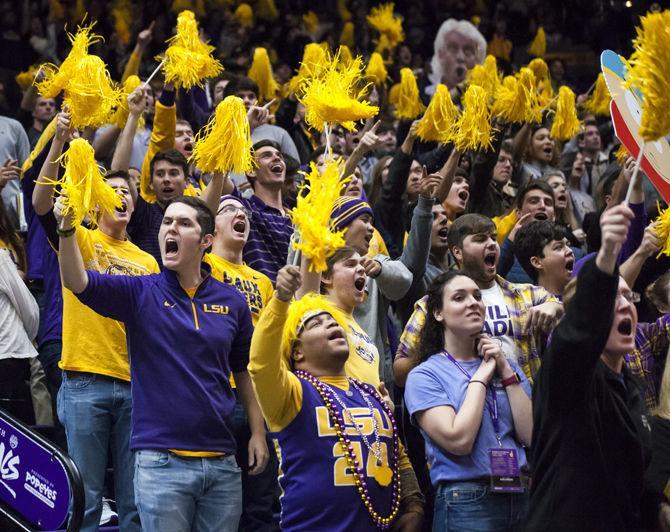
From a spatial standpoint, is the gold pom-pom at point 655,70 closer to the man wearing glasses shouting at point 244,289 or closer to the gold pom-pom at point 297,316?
the gold pom-pom at point 297,316

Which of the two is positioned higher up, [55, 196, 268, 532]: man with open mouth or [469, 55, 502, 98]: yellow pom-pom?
[469, 55, 502, 98]: yellow pom-pom

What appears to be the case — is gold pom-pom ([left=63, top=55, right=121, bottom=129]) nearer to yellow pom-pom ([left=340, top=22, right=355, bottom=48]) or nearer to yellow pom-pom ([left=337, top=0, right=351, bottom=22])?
yellow pom-pom ([left=340, top=22, right=355, bottom=48])

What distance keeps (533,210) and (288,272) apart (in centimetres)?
337

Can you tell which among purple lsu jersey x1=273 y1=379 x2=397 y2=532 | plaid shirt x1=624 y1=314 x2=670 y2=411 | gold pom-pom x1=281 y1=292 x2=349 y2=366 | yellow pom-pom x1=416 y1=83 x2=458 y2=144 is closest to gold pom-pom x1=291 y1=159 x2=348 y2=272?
gold pom-pom x1=281 y1=292 x2=349 y2=366

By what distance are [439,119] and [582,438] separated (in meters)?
3.96

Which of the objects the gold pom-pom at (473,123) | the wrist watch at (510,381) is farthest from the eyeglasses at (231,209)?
the gold pom-pom at (473,123)

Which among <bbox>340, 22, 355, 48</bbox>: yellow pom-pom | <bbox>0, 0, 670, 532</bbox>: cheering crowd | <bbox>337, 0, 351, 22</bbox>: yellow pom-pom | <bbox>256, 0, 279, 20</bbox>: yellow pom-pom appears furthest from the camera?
<bbox>337, 0, 351, 22</bbox>: yellow pom-pom

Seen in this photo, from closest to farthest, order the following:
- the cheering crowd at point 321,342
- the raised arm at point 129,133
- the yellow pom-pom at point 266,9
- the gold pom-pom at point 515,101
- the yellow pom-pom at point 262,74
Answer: the cheering crowd at point 321,342
the raised arm at point 129,133
the gold pom-pom at point 515,101
the yellow pom-pom at point 262,74
the yellow pom-pom at point 266,9

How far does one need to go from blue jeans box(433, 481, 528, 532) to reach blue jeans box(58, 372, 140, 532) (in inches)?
56.1

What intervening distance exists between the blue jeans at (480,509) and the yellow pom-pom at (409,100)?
4986 millimetres

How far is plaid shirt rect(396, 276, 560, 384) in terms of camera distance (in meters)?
5.21

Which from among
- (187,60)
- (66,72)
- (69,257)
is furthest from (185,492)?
(187,60)

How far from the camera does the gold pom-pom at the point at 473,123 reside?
7.05 metres

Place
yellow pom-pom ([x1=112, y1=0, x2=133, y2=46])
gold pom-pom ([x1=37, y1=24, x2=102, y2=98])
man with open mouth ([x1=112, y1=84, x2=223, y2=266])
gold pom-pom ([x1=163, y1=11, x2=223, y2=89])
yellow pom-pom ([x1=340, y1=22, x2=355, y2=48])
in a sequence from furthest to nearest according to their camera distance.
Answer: yellow pom-pom ([x1=340, y1=22, x2=355, y2=48])
yellow pom-pom ([x1=112, y1=0, x2=133, y2=46])
gold pom-pom ([x1=163, y1=11, x2=223, y2=89])
man with open mouth ([x1=112, y1=84, x2=223, y2=266])
gold pom-pom ([x1=37, y1=24, x2=102, y2=98])
